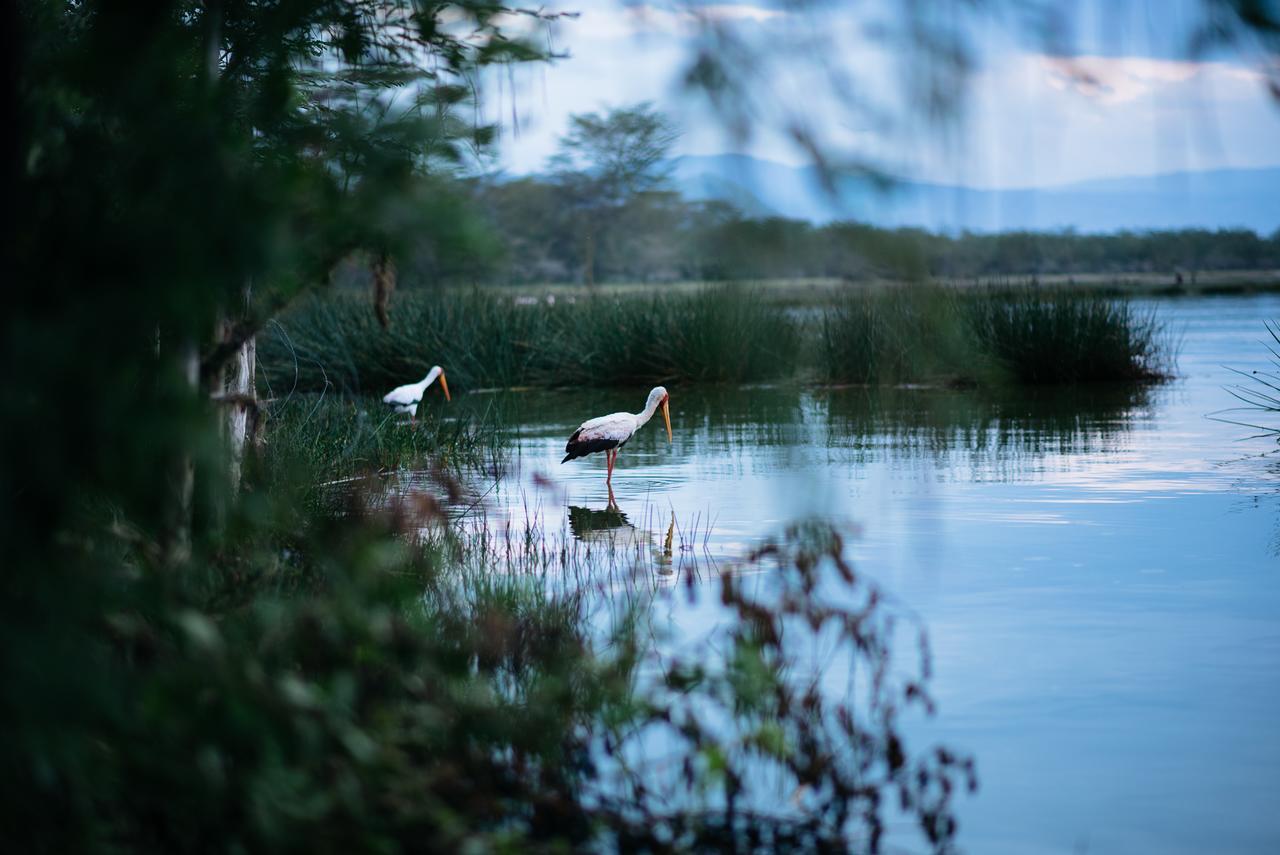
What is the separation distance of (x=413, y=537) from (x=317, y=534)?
1.77ft

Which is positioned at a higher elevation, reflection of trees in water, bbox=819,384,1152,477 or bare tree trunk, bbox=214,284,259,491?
bare tree trunk, bbox=214,284,259,491

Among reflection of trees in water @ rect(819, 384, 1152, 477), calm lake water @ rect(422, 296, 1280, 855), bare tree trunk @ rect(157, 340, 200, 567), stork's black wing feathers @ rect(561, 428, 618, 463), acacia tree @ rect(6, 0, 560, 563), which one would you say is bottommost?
calm lake water @ rect(422, 296, 1280, 855)

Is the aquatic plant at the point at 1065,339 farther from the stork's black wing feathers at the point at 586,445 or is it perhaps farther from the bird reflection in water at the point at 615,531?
the bird reflection in water at the point at 615,531

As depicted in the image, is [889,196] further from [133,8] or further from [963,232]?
[133,8]

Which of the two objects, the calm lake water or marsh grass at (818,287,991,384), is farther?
the calm lake water

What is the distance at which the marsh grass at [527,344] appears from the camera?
1894 centimetres

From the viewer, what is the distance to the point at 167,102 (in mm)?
2629

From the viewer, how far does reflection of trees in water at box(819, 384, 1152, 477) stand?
11.5 metres

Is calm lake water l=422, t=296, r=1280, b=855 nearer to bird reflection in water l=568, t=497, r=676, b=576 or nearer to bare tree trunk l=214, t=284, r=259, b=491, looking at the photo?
bird reflection in water l=568, t=497, r=676, b=576

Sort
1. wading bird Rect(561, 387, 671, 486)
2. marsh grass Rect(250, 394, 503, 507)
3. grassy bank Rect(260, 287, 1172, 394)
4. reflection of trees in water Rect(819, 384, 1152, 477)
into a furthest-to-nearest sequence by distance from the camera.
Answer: grassy bank Rect(260, 287, 1172, 394) → reflection of trees in water Rect(819, 384, 1152, 477) → wading bird Rect(561, 387, 671, 486) → marsh grass Rect(250, 394, 503, 507)

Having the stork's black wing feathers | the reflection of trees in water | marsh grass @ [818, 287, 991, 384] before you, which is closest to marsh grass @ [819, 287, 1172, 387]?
the reflection of trees in water

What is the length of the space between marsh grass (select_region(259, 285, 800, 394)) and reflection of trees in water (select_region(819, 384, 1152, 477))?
1693 millimetres

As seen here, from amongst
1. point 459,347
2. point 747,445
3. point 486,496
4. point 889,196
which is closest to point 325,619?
point 889,196

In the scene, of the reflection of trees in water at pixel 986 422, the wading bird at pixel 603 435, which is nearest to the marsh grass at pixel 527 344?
the reflection of trees in water at pixel 986 422
